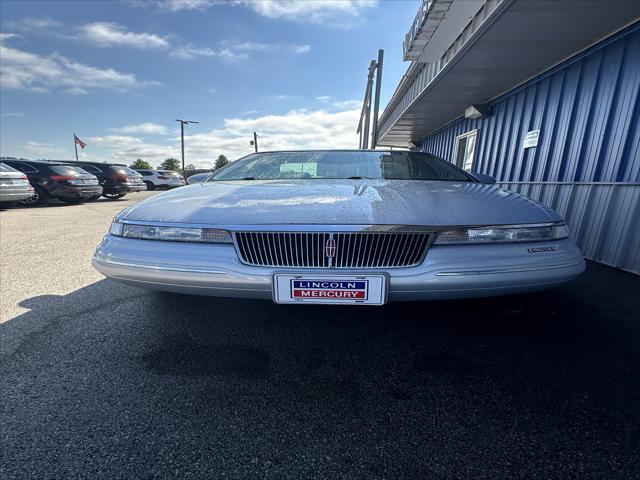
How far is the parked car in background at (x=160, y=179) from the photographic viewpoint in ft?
60.0

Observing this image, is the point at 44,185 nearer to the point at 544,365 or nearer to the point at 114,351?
the point at 114,351

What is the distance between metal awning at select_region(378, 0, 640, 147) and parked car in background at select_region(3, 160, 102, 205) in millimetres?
9417

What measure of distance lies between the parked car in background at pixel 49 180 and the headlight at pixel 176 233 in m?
9.57

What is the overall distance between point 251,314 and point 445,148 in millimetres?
8913

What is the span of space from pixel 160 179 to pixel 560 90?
18741 millimetres

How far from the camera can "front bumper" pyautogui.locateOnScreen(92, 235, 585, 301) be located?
150 cm

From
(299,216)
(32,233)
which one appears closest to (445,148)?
(299,216)

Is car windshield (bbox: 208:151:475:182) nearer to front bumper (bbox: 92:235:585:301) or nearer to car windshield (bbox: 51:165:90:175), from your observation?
front bumper (bbox: 92:235:585:301)

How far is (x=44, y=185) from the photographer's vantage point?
8.87 metres

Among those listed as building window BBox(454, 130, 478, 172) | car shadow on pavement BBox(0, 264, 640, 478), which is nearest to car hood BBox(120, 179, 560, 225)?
car shadow on pavement BBox(0, 264, 640, 478)

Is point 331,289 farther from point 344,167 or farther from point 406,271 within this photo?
point 344,167

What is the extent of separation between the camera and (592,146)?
3992 millimetres

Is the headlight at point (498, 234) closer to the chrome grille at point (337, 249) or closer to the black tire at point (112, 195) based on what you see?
the chrome grille at point (337, 249)

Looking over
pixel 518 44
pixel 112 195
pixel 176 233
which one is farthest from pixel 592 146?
pixel 112 195
